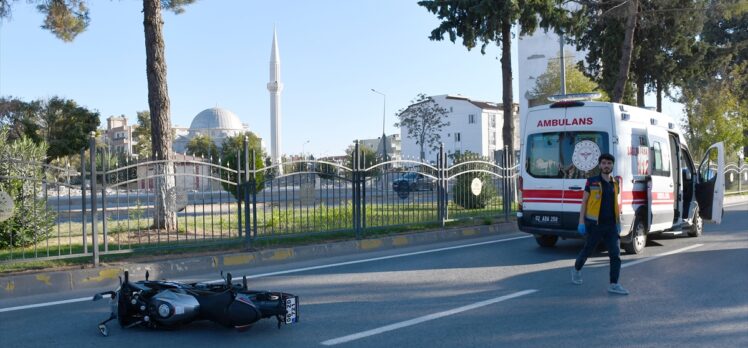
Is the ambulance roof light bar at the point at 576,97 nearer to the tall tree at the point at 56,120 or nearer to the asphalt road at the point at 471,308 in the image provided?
the asphalt road at the point at 471,308

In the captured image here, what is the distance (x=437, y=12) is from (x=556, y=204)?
12.7 meters

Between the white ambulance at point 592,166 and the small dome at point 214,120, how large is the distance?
110390 millimetres

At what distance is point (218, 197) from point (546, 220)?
6269mm

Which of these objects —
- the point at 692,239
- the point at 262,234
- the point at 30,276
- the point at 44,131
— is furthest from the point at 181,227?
the point at 44,131

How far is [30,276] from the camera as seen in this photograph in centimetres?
881

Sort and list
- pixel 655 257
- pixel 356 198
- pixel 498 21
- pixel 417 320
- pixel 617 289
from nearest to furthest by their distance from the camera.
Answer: pixel 417 320 < pixel 617 289 < pixel 655 257 < pixel 356 198 < pixel 498 21

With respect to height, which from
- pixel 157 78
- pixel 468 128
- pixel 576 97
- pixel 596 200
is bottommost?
pixel 596 200

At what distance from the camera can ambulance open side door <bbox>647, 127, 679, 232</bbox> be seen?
1181 centimetres

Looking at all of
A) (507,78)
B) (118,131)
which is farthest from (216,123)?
(507,78)

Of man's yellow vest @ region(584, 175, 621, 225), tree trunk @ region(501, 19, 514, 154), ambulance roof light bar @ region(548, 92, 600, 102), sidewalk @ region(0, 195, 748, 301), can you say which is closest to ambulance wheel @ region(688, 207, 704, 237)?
ambulance roof light bar @ region(548, 92, 600, 102)

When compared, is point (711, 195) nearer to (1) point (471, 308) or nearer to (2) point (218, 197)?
(1) point (471, 308)

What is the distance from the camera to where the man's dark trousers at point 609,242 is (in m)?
8.24

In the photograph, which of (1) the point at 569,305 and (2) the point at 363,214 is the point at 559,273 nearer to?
(1) the point at 569,305

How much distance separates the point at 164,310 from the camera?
625cm
